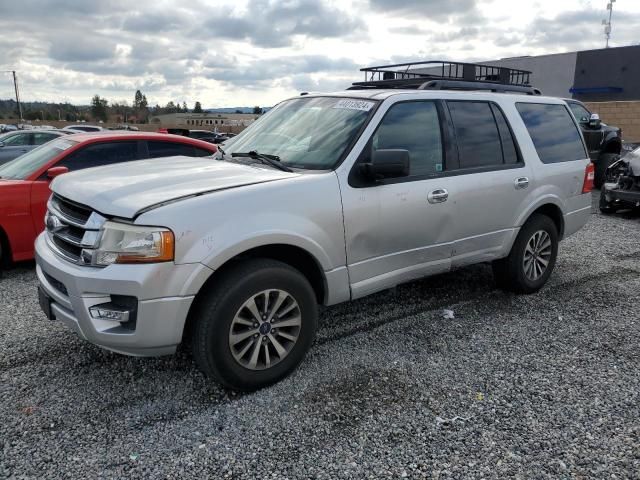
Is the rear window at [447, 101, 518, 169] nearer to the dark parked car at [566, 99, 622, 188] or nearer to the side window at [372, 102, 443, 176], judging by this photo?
the side window at [372, 102, 443, 176]

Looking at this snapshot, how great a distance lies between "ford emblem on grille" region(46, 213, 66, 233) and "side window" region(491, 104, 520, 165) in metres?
3.63

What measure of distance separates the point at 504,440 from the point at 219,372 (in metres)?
1.67

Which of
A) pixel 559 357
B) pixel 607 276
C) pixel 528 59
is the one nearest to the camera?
pixel 559 357

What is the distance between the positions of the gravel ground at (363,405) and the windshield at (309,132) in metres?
1.45

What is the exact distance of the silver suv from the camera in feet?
9.54

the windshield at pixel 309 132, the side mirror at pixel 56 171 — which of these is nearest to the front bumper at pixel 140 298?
the windshield at pixel 309 132

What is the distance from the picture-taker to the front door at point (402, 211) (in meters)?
3.67

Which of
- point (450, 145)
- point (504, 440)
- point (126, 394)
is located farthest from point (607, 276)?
point (126, 394)

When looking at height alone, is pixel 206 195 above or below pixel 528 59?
below

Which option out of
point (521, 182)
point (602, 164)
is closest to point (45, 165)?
point (521, 182)

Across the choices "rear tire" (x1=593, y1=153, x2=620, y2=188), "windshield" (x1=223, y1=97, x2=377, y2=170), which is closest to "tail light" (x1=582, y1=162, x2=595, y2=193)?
"windshield" (x1=223, y1=97, x2=377, y2=170)

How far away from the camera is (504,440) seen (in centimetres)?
292

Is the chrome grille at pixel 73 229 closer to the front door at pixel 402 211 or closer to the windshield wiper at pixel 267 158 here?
the windshield wiper at pixel 267 158

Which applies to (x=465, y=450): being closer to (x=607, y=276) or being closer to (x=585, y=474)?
(x=585, y=474)
